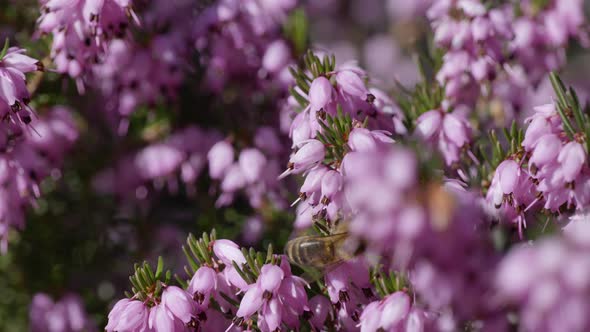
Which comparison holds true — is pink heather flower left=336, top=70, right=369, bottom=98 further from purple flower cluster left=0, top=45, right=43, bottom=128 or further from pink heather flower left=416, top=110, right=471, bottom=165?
purple flower cluster left=0, top=45, right=43, bottom=128

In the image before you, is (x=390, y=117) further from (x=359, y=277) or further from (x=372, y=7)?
(x=372, y=7)

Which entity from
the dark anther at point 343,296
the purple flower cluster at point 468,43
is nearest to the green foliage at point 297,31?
the purple flower cluster at point 468,43

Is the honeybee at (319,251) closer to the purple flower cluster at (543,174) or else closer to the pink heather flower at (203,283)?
the pink heather flower at (203,283)

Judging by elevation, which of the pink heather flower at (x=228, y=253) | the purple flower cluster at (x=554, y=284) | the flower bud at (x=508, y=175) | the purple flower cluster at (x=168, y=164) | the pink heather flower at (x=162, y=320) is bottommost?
the purple flower cluster at (x=168, y=164)

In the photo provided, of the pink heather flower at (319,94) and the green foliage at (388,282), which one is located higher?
the pink heather flower at (319,94)

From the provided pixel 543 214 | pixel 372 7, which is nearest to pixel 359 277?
pixel 543 214

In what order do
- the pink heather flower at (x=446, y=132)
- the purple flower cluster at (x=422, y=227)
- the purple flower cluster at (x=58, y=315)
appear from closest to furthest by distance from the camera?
the purple flower cluster at (x=422, y=227)
the pink heather flower at (x=446, y=132)
the purple flower cluster at (x=58, y=315)

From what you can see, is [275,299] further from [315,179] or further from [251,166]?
[251,166]
